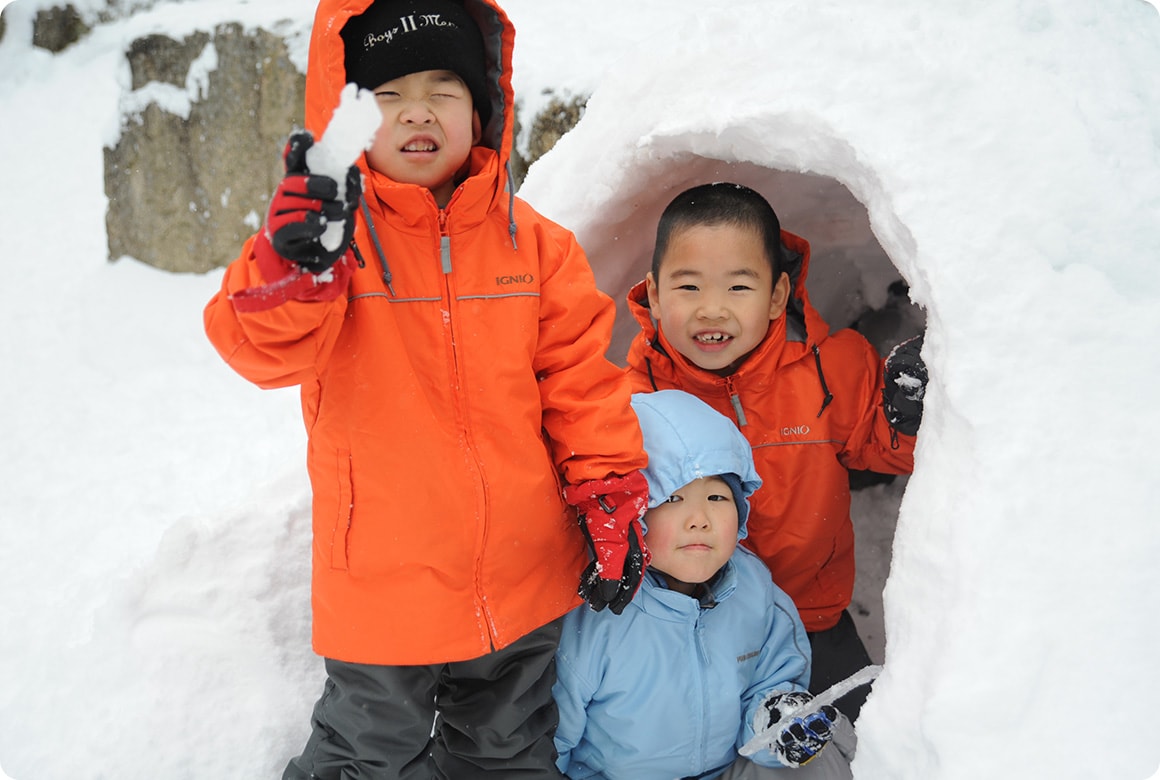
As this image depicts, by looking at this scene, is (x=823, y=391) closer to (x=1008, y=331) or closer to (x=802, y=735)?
(x=1008, y=331)

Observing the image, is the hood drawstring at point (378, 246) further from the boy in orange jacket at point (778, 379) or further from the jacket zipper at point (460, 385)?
the boy in orange jacket at point (778, 379)

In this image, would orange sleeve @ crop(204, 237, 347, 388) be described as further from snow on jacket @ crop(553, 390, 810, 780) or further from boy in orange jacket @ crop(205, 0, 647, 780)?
snow on jacket @ crop(553, 390, 810, 780)

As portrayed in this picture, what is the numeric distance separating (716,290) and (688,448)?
51 cm

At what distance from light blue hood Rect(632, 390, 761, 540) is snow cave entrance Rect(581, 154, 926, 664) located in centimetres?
67

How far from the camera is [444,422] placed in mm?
1742

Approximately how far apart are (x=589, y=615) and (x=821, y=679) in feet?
2.97

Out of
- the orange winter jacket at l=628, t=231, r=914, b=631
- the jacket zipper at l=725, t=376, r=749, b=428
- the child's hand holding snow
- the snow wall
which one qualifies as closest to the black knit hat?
the snow wall

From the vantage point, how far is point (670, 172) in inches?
99.2

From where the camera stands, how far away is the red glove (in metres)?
1.84

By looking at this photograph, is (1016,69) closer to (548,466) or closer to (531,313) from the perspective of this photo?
(531,313)

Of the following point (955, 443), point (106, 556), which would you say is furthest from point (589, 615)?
point (106, 556)

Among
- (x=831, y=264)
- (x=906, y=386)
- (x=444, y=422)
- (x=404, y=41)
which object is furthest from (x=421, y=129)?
(x=831, y=264)

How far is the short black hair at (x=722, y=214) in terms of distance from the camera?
2309 millimetres

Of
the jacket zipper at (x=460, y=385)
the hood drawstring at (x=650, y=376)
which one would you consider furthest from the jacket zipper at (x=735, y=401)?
the jacket zipper at (x=460, y=385)
